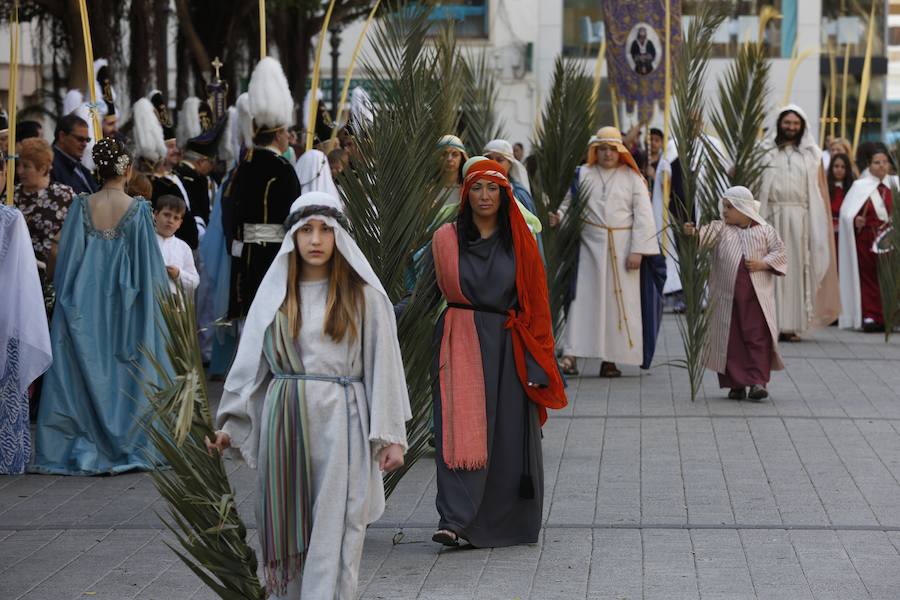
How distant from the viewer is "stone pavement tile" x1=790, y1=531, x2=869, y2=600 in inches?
262

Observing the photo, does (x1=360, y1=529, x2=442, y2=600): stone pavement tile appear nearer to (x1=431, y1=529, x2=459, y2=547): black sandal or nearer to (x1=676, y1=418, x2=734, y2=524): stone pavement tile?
(x1=431, y1=529, x2=459, y2=547): black sandal

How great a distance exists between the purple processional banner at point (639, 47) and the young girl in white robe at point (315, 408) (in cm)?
1092

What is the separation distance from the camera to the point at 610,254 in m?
13.6

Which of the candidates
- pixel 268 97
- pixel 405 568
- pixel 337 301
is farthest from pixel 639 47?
pixel 337 301

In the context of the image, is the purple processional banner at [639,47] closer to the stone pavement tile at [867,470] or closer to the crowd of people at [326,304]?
the crowd of people at [326,304]

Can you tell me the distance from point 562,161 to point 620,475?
4.46m

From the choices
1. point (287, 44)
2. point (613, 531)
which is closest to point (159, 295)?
point (613, 531)

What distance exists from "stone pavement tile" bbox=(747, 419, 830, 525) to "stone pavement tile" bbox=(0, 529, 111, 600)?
3.19 metres

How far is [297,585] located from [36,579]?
5.62 ft

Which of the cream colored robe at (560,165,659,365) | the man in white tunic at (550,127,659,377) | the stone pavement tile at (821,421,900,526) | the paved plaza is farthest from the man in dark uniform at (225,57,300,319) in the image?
the stone pavement tile at (821,421,900,526)

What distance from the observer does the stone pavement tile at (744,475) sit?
821 cm

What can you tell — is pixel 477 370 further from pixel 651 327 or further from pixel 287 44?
pixel 287 44

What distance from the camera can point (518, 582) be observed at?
6926 mm

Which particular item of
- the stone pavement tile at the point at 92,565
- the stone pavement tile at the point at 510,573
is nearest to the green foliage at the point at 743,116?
the stone pavement tile at the point at 510,573
